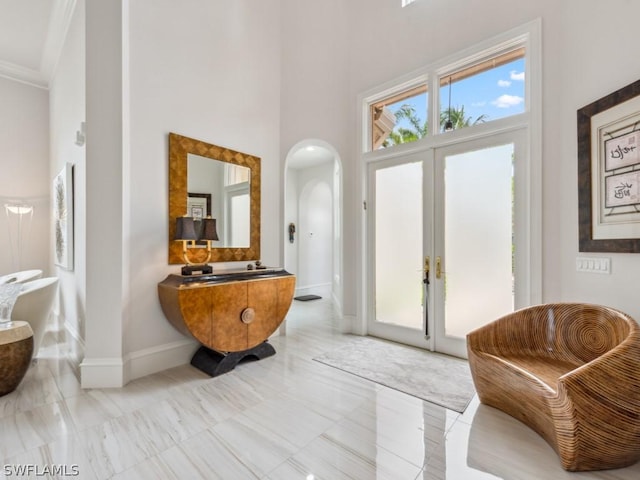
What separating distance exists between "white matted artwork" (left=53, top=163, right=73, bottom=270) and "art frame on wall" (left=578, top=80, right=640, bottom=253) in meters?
5.05

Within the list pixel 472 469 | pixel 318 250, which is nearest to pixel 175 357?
pixel 472 469

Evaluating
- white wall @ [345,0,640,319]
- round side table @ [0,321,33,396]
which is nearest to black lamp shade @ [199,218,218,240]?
round side table @ [0,321,33,396]

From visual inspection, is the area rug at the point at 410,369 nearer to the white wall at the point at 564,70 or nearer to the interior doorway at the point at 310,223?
the white wall at the point at 564,70

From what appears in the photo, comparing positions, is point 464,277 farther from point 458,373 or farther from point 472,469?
point 472,469

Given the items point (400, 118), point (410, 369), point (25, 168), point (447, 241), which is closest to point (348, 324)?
point (410, 369)

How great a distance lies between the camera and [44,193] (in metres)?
4.96

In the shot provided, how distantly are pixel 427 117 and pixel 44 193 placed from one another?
245 inches

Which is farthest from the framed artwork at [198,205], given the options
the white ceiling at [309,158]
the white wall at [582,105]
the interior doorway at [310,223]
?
the interior doorway at [310,223]

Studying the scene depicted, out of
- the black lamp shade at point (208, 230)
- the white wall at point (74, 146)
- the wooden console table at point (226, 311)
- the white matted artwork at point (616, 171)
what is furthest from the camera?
the white wall at point (74, 146)

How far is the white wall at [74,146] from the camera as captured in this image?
2.96 m

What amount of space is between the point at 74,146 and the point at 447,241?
439cm

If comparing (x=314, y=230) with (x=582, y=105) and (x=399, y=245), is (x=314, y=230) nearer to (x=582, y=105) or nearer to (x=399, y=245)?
(x=399, y=245)

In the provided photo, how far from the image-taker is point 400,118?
3756 millimetres

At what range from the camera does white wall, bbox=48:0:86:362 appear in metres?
2.96
